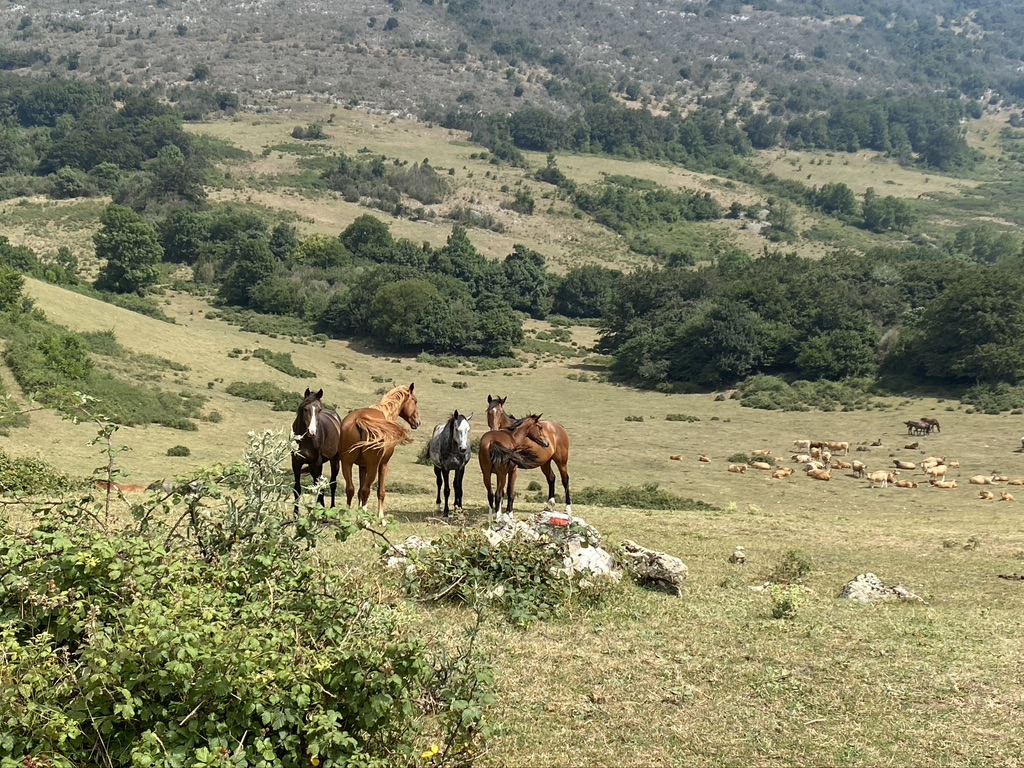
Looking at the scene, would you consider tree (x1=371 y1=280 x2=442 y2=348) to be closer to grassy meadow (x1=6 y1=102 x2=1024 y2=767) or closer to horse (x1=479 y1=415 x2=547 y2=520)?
grassy meadow (x1=6 y1=102 x2=1024 y2=767)

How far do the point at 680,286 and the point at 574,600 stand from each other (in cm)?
6037

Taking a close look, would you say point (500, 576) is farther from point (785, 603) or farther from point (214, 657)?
point (214, 657)

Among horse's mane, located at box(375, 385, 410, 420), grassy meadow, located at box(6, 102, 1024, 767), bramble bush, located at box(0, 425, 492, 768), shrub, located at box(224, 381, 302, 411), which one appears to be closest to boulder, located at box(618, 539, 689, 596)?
grassy meadow, located at box(6, 102, 1024, 767)

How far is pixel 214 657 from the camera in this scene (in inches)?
226

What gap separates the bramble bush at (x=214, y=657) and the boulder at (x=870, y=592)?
7208mm

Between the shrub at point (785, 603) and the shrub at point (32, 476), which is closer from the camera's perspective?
the shrub at point (785, 603)

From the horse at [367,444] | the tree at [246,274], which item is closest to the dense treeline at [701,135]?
the tree at [246,274]

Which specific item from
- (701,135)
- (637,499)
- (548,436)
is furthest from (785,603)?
(701,135)

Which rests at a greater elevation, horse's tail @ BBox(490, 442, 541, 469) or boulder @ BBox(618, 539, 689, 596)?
horse's tail @ BBox(490, 442, 541, 469)

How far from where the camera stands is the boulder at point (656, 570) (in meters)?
12.4

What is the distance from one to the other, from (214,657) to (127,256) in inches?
2854

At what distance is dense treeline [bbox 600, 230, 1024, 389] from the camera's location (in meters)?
52.9

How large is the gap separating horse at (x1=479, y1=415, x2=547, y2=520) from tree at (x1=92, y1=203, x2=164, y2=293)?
62.2 meters

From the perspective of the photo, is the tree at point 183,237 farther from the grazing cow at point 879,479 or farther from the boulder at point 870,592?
the boulder at point 870,592
